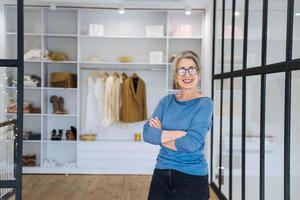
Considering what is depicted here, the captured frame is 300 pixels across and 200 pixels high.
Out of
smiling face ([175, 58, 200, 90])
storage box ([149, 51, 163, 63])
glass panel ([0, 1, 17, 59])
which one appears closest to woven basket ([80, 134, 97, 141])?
storage box ([149, 51, 163, 63])

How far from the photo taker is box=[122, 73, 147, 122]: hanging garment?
17.8ft

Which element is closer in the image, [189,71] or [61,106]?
[189,71]

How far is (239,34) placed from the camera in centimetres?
335

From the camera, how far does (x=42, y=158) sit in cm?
544

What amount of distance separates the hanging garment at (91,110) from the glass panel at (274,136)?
339cm

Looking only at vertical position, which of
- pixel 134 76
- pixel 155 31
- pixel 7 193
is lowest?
pixel 7 193

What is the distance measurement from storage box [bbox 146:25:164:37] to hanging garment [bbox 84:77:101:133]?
1072 mm

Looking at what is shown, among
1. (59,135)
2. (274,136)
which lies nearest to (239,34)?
(274,136)

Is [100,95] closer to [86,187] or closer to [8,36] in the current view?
[86,187]

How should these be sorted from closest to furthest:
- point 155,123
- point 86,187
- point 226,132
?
point 155,123 < point 226,132 < point 86,187

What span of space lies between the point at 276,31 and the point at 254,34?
0.53 m

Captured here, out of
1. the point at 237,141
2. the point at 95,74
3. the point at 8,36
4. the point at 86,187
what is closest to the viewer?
the point at 8,36

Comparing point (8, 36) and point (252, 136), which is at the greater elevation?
point (8, 36)

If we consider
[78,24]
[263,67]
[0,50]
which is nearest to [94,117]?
[78,24]
